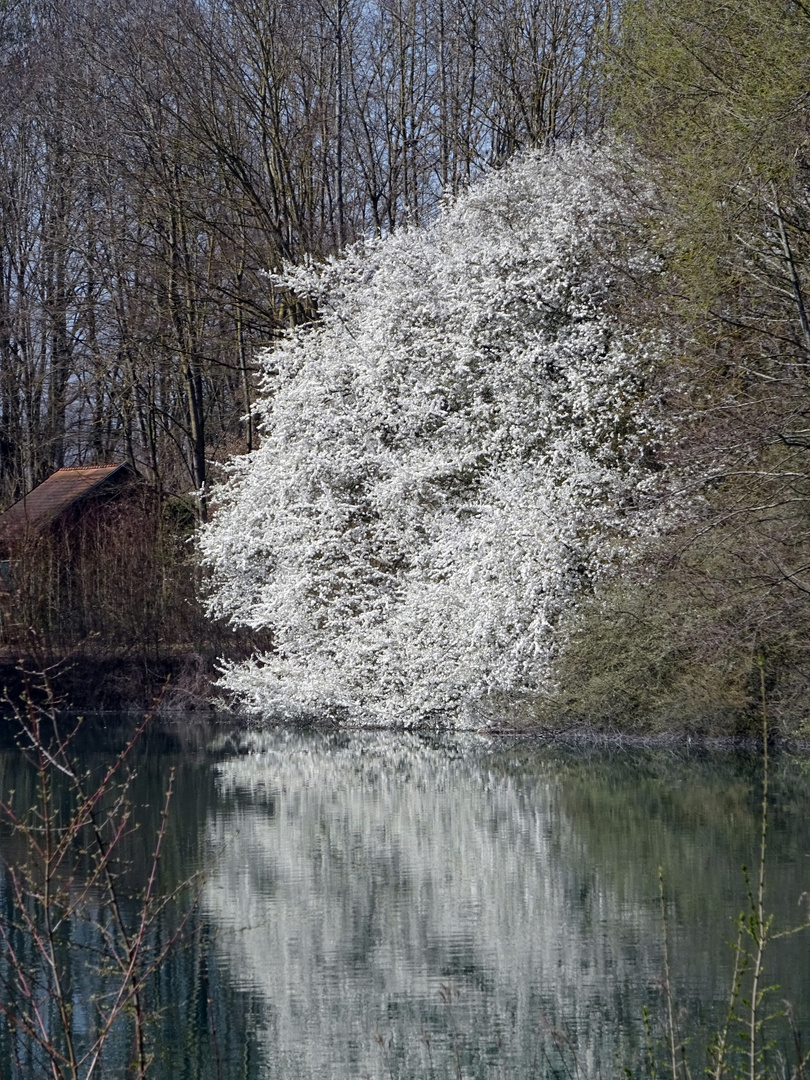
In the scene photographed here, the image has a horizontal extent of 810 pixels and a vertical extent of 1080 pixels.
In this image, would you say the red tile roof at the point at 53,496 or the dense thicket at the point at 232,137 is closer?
the dense thicket at the point at 232,137

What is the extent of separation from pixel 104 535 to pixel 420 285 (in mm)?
8904

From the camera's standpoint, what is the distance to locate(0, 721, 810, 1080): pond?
609 centimetres

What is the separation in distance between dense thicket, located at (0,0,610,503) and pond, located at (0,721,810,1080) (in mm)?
9700

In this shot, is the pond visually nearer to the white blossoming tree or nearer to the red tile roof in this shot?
the white blossoming tree

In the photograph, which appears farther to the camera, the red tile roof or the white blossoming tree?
the red tile roof

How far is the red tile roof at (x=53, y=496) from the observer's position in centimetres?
2412

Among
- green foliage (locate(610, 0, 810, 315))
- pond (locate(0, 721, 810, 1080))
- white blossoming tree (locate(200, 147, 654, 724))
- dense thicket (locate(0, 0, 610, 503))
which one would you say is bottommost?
pond (locate(0, 721, 810, 1080))

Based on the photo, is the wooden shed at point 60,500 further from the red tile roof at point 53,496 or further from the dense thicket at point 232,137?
the dense thicket at point 232,137

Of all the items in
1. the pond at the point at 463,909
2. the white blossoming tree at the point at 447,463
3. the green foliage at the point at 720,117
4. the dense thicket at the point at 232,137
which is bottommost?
the pond at the point at 463,909

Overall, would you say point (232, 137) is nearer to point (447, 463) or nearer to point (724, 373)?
point (447, 463)

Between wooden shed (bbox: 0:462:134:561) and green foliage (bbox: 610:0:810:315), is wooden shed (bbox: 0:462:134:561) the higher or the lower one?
the lower one

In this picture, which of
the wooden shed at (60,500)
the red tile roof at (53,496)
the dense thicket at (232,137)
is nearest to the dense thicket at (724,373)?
the dense thicket at (232,137)

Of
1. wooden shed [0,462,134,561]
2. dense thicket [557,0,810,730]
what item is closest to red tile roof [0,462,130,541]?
wooden shed [0,462,134,561]

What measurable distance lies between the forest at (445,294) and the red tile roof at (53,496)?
1.06m
